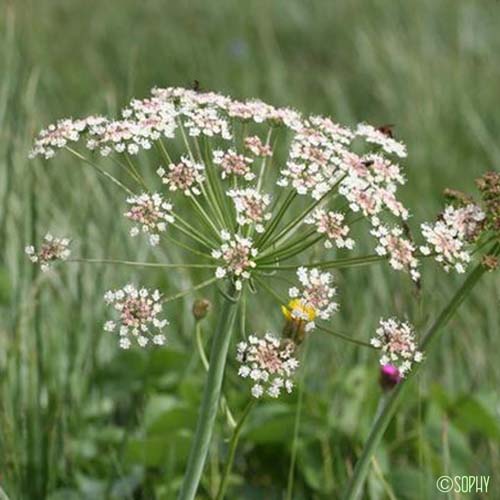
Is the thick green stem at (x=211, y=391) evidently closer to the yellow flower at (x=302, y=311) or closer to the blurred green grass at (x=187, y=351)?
the yellow flower at (x=302, y=311)

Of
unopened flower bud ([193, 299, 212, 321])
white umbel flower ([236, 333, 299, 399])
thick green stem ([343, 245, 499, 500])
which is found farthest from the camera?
unopened flower bud ([193, 299, 212, 321])

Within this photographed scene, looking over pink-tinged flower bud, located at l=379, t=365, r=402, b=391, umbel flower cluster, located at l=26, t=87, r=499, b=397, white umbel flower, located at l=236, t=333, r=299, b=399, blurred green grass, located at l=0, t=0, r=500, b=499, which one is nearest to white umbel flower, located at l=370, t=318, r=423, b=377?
umbel flower cluster, located at l=26, t=87, r=499, b=397

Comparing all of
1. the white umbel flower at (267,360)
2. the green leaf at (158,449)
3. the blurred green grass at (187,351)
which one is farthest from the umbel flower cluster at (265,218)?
the green leaf at (158,449)

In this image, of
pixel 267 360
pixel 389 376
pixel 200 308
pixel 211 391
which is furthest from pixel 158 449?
pixel 267 360

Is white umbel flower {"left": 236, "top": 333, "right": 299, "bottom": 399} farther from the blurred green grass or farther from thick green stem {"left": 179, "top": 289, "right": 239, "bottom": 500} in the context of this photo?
the blurred green grass

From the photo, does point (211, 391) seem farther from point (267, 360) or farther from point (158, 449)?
point (158, 449)

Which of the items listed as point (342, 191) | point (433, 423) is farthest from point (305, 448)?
point (342, 191)
